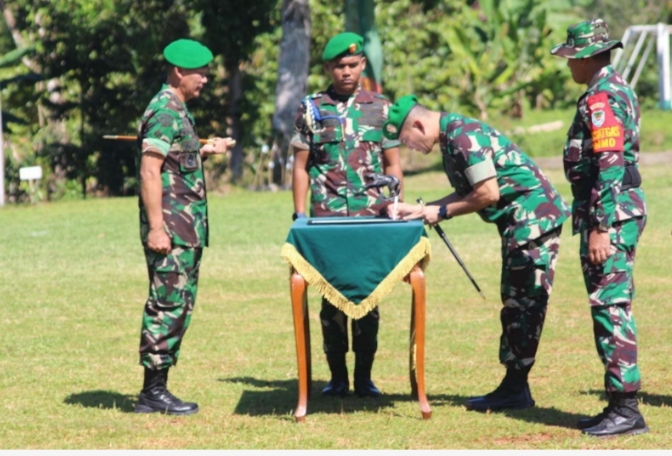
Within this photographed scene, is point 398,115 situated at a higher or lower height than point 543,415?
higher

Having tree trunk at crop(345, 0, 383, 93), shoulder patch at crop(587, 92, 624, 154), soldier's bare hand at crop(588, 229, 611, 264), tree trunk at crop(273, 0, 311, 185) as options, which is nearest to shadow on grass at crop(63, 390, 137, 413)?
soldier's bare hand at crop(588, 229, 611, 264)

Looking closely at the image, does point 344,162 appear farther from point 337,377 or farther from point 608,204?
point 608,204

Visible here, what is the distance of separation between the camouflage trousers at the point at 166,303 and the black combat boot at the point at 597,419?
2.24 metres

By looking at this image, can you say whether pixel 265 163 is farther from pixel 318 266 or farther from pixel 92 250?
pixel 318 266

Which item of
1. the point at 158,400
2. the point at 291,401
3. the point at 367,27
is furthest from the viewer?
the point at 367,27

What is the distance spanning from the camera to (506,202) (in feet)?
22.6

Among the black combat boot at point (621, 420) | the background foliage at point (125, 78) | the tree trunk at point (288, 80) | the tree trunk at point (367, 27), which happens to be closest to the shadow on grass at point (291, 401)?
the black combat boot at point (621, 420)

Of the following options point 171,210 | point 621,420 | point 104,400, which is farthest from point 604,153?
point 104,400

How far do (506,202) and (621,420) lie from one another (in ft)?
4.35

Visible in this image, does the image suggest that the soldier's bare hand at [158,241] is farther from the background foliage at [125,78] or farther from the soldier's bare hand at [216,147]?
the background foliage at [125,78]

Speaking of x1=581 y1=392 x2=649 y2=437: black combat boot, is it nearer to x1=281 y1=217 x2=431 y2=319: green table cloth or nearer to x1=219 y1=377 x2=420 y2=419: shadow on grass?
x1=281 y1=217 x2=431 y2=319: green table cloth

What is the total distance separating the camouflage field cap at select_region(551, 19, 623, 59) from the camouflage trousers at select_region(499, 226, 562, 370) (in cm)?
104

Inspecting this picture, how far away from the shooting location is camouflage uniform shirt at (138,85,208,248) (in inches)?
273

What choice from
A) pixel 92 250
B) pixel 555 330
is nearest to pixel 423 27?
pixel 92 250
